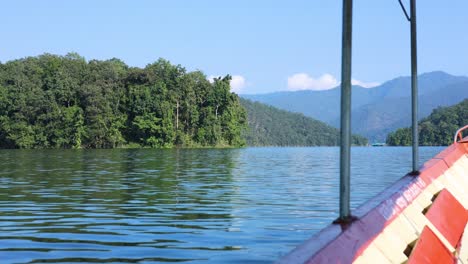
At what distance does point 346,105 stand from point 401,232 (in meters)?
1.66

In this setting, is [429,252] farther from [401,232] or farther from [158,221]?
[158,221]

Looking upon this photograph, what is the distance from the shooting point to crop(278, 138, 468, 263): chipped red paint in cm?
409

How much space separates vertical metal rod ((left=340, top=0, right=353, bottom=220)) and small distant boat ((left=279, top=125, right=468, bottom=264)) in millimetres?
219

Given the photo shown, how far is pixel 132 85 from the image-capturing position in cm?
10938

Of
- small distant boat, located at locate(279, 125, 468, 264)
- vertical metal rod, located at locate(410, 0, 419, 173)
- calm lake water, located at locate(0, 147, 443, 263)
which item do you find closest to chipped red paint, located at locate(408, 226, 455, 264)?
small distant boat, located at locate(279, 125, 468, 264)

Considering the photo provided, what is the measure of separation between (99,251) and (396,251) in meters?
4.68

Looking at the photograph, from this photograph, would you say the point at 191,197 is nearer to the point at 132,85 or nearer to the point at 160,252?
the point at 160,252

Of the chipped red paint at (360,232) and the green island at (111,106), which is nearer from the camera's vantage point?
the chipped red paint at (360,232)

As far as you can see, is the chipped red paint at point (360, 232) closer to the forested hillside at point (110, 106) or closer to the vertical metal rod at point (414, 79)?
the vertical metal rod at point (414, 79)

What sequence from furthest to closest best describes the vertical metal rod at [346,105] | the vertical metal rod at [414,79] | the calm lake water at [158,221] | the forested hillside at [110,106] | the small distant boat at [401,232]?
the forested hillside at [110,106] < the vertical metal rod at [414,79] < the calm lake water at [158,221] < the vertical metal rod at [346,105] < the small distant boat at [401,232]

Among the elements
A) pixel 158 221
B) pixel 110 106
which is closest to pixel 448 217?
pixel 158 221

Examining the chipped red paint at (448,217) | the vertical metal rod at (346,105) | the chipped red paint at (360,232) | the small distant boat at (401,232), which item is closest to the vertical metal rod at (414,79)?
the small distant boat at (401,232)

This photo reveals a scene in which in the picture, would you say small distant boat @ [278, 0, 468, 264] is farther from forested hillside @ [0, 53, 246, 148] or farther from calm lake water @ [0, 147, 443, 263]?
forested hillside @ [0, 53, 246, 148]

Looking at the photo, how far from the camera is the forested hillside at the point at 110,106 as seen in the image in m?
95.6
